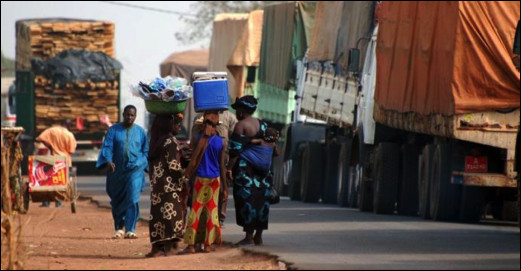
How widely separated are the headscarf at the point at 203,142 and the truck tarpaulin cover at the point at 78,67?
23188 millimetres

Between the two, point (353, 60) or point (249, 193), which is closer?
point (249, 193)

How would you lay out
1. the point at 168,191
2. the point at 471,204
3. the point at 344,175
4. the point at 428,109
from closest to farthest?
the point at 168,191 → the point at 471,204 → the point at 428,109 → the point at 344,175

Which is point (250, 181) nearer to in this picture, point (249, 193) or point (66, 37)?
point (249, 193)

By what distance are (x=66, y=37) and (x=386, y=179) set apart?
16.9 m

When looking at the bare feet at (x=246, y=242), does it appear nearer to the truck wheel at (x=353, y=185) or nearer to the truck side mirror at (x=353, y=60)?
the truck side mirror at (x=353, y=60)

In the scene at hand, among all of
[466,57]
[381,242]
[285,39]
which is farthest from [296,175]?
[381,242]

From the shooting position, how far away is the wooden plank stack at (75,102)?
38188mm

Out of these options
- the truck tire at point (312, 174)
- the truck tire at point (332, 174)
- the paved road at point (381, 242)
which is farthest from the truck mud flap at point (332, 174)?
the paved road at point (381, 242)

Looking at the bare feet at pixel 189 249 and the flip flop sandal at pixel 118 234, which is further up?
the bare feet at pixel 189 249

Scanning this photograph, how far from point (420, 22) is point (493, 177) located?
2801 mm

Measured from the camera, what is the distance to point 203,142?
1473cm

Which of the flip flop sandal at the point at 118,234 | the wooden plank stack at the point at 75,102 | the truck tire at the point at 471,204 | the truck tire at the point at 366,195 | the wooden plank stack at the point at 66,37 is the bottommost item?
the flip flop sandal at the point at 118,234

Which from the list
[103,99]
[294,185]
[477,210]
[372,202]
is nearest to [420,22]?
[477,210]

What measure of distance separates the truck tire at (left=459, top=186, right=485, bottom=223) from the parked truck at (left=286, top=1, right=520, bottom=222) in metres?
0.01
